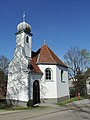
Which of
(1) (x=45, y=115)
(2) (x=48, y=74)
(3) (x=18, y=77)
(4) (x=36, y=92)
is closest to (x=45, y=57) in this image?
(2) (x=48, y=74)

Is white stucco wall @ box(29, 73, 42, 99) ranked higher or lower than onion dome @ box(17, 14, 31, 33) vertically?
lower

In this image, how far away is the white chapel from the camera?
2411 cm

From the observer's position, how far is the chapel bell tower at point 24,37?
1037 inches

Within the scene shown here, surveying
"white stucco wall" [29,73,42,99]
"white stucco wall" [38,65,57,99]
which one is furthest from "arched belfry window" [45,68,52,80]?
"white stucco wall" [29,73,42,99]

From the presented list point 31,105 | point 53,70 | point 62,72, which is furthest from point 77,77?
point 31,105

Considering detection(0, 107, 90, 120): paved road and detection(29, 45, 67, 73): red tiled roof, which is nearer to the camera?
detection(0, 107, 90, 120): paved road

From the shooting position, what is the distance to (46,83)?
25.8 metres

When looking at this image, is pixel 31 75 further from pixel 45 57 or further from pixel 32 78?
pixel 45 57

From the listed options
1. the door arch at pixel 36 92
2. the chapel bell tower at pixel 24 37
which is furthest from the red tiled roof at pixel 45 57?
the door arch at pixel 36 92

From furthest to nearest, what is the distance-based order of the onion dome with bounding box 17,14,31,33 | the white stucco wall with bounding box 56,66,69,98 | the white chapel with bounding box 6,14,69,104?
the onion dome with bounding box 17,14,31,33 → the white stucco wall with bounding box 56,66,69,98 → the white chapel with bounding box 6,14,69,104

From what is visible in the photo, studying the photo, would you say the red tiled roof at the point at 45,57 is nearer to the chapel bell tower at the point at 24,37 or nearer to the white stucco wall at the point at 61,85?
the white stucco wall at the point at 61,85

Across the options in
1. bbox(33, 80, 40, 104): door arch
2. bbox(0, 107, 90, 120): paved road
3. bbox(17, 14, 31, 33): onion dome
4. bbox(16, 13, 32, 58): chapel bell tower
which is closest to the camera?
bbox(0, 107, 90, 120): paved road

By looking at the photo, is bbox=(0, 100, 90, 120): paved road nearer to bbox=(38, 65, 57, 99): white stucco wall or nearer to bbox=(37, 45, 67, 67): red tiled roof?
bbox=(38, 65, 57, 99): white stucco wall

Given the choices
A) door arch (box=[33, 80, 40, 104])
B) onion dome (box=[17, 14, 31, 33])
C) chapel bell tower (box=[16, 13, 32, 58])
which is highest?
onion dome (box=[17, 14, 31, 33])
